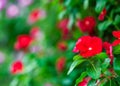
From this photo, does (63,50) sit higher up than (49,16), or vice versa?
(49,16)

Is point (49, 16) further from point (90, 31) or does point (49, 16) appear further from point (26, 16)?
point (90, 31)

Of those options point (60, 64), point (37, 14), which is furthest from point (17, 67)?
point (37, 14)

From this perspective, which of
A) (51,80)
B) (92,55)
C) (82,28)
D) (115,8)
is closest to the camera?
(92,55)

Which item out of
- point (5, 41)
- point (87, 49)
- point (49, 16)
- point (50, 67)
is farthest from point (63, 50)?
point (5, 41)

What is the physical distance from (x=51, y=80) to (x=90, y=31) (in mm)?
505

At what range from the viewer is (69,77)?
220cm

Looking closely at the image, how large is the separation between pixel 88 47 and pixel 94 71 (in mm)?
105

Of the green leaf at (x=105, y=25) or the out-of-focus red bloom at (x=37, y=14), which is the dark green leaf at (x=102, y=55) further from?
the out-of-focus red bloom at (x=37, y=14)

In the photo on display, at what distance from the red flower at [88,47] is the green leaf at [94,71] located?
0.13ft

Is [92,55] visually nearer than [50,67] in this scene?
Yes

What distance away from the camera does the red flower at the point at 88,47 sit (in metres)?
1.43

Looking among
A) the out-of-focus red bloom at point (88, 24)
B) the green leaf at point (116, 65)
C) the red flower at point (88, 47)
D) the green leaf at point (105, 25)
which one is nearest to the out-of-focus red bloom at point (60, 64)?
the out-of-focus red bloom at point (88, 24)

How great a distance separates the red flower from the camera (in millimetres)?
1432

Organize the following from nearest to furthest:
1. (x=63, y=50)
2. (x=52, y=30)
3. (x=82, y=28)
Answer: (x=82, y=28), (x=63, y=50), (x=52, y=30)
